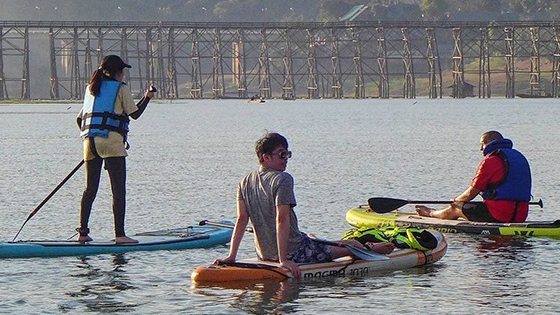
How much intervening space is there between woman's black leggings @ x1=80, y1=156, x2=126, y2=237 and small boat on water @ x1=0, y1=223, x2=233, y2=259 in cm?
24

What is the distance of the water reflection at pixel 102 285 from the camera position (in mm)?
12188

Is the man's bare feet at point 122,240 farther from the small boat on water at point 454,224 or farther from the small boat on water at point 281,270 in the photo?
the small boat on water at point 454,224

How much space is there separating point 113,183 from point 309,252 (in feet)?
9.72

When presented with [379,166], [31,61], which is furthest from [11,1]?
[379,166]

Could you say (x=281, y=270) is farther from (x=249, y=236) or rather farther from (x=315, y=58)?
(x=315, y=58)

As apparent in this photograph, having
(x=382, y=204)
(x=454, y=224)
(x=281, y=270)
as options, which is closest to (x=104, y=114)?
(x=281, y=270)

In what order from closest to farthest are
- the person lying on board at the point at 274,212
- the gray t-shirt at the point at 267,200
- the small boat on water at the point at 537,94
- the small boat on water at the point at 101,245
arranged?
the person lying on board at the point at 274,212 < the gray t-shirt at the point at 267,200 < the small boat on water at the point at 101,245 < the small boat on water at the point at 537,94

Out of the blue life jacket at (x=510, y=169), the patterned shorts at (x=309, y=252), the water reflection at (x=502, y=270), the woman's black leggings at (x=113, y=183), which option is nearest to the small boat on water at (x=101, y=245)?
the woman's black leggings at (x=113, y=183)

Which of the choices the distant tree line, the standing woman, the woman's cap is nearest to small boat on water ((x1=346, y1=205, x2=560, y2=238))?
the standing woman

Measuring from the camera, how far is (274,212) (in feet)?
39.6

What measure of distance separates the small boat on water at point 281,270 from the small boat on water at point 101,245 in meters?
2.32

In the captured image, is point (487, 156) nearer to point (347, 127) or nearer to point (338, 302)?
point (338, 302)

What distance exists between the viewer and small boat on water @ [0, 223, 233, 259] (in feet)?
48.6

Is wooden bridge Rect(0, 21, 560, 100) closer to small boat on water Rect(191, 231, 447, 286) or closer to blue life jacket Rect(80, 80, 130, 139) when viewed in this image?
blue life jacket Rect(80, 80, 130, 139)
